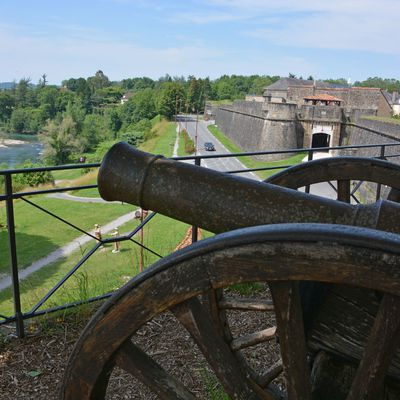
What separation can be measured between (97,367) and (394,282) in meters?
0.94

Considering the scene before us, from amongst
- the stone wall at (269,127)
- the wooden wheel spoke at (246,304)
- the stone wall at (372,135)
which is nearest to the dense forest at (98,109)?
the stone wall at (269,127)

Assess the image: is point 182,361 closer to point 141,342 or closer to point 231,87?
point 141,342

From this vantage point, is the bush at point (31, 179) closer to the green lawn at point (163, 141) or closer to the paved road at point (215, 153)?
the green lawn at point (163, 141)

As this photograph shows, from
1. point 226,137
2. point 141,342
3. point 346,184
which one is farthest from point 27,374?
point 226,137

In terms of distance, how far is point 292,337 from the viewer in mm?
1386

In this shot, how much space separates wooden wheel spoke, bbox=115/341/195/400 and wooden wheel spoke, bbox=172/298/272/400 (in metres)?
0.19

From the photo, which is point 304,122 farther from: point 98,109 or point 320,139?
point 98,109

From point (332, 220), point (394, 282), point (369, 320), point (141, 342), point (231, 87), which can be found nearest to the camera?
point (394, 282)

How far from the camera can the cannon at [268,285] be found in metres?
1.26

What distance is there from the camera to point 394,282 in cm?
120

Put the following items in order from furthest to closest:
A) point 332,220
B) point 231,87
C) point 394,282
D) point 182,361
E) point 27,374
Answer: point 231,87 < point 182,361 < point 27,374 < point 332,220 < point 394,282

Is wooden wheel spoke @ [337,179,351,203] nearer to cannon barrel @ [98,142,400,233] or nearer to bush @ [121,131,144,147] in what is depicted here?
cannon barrel @ [98,142,400,233]

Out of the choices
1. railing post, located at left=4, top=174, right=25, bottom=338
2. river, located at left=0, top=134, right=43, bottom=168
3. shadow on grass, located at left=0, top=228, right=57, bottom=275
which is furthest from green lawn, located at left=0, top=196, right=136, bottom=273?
river, located at left=0, top=134, right=43, bottom=168

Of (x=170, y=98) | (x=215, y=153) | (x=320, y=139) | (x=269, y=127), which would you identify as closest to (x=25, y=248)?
(x=269, y=127)
